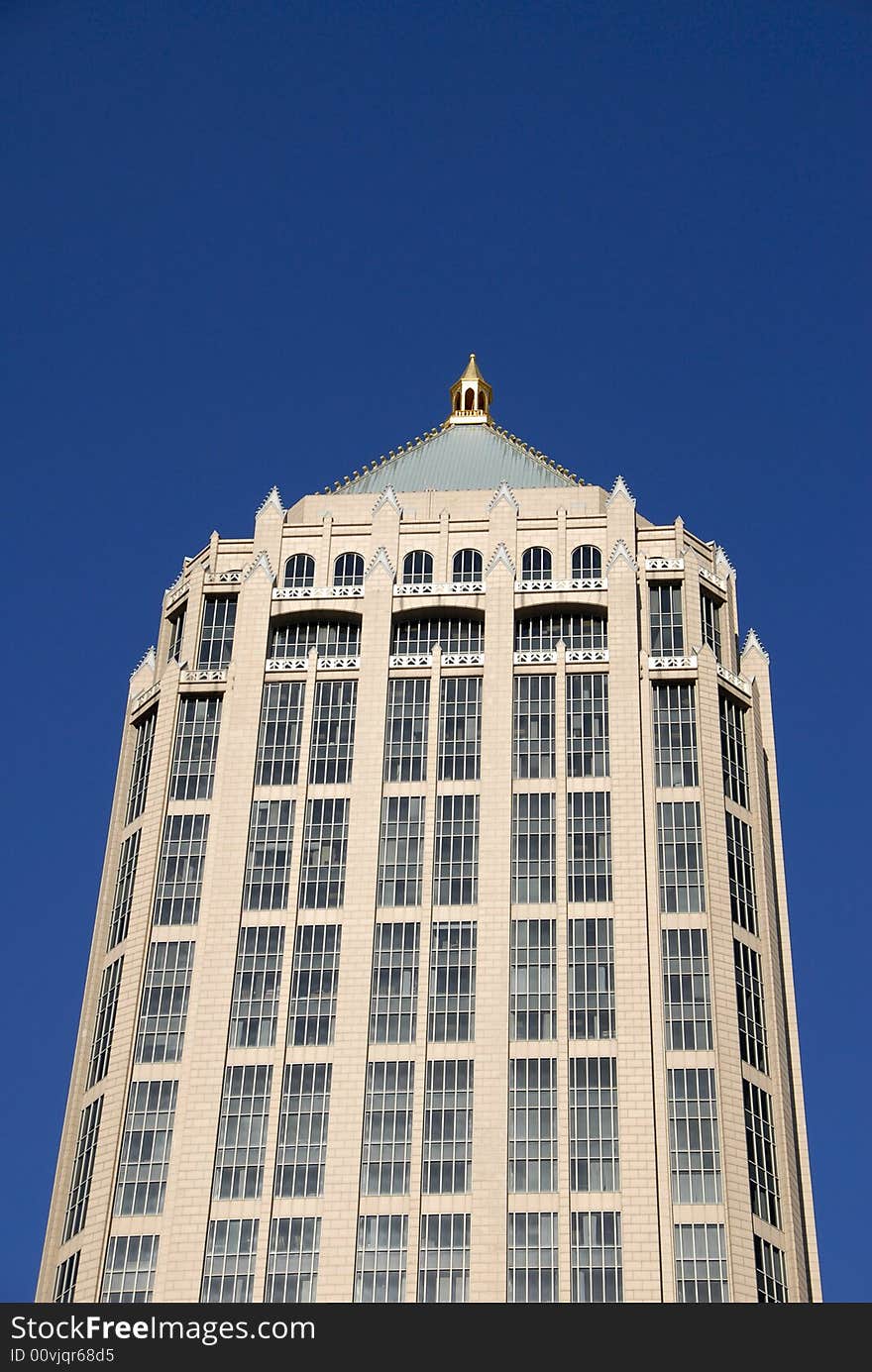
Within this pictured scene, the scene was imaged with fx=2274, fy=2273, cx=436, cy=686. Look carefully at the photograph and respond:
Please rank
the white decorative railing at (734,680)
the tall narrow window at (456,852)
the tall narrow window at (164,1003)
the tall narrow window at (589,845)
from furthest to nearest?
the white decorative railing at (734,680)
the tall narrow window at (456,852)
the tall narrow window at (589,845)
the tall narrow window at (164,1003)

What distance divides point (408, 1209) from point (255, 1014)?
1522cm

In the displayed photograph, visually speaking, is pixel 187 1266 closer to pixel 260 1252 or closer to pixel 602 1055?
pixel 260 1252

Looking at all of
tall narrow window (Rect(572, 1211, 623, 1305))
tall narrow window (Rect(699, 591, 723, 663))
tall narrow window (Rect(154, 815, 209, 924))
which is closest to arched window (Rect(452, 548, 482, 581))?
tall narrow window (Rect(699, 591, 723, 663))

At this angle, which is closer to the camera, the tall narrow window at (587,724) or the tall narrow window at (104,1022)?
the tall narrow window at (104,1022)

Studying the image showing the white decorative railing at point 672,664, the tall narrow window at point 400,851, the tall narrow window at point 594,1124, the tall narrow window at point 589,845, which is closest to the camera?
the tall narrow window at point 594,1124

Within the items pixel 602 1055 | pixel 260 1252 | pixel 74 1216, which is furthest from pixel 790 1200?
pixel 74 1216

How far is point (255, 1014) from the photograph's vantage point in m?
129

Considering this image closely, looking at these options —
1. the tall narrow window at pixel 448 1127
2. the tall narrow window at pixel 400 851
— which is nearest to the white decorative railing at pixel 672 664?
the tall narrow window at pixel 400 851

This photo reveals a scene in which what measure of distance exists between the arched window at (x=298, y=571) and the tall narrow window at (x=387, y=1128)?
36.5 m

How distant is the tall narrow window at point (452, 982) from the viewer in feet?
419

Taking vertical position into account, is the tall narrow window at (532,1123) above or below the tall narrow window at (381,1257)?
above

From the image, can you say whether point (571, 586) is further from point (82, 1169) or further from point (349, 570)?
point (82, 1169)

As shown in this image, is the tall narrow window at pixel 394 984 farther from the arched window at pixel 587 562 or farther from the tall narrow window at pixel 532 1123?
the arched window at pixel 587 562

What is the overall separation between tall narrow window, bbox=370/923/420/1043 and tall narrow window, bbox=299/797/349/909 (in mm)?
4093
